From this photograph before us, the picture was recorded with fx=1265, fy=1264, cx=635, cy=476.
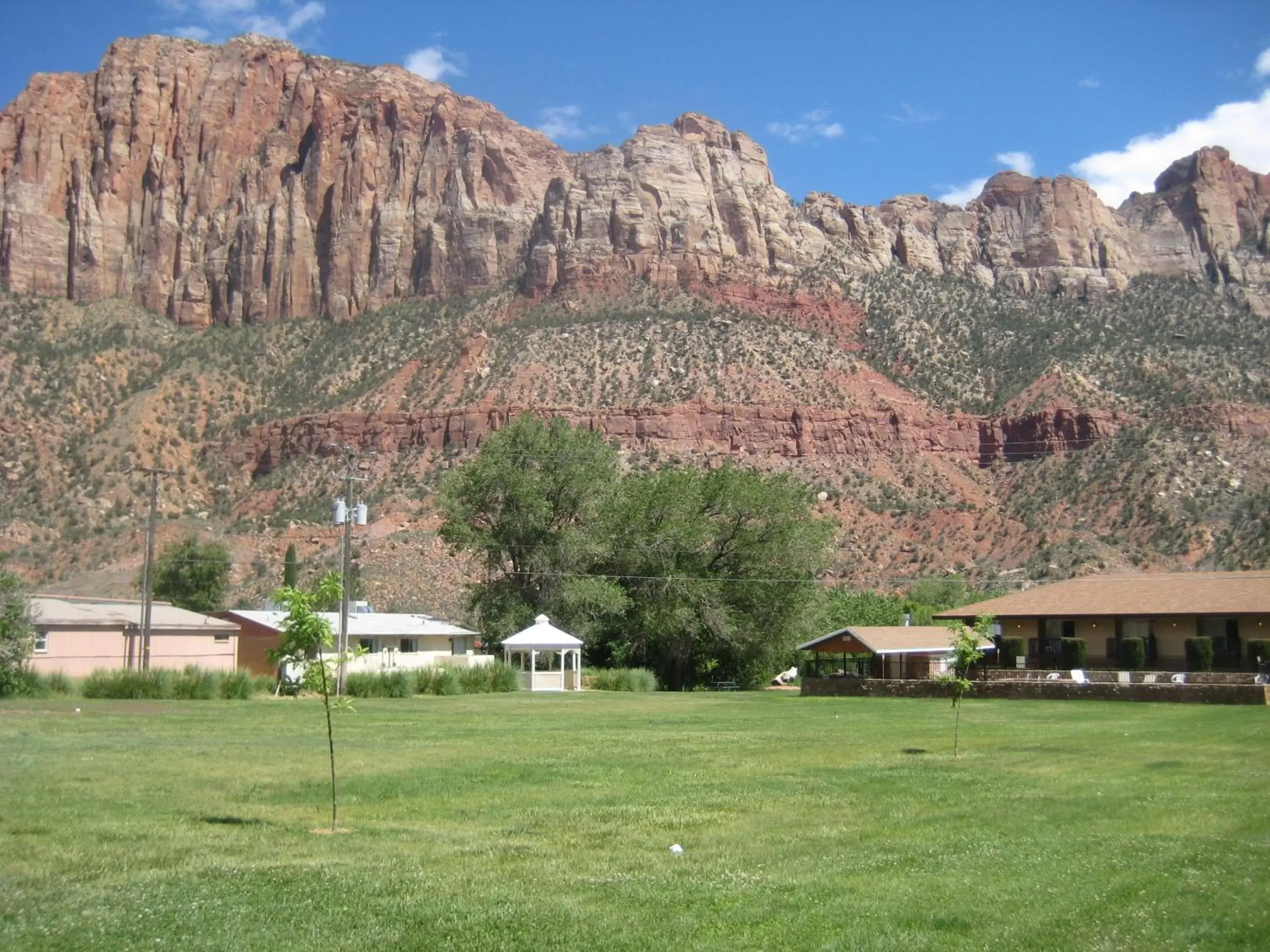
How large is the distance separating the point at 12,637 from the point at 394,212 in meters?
109

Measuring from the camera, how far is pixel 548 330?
12406 cm

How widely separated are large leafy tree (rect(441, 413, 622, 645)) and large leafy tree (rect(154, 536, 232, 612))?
2880 centimetres

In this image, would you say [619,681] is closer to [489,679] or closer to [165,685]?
[489,679]

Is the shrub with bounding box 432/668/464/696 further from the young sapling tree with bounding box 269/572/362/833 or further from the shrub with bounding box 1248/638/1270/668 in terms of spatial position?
the young sapling tree with bounding box 269/572/362/833

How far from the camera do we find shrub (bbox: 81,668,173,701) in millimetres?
43500

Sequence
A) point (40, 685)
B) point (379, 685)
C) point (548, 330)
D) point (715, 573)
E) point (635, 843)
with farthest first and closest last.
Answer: point (548, 330)
point (715, 573)
point (379, 685)
point (40, 685)
point (635, 843)

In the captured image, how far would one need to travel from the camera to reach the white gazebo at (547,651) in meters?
55.3

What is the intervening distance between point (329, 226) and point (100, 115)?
3019 centimetres

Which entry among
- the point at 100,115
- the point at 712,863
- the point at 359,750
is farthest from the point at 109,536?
the point at 712,863

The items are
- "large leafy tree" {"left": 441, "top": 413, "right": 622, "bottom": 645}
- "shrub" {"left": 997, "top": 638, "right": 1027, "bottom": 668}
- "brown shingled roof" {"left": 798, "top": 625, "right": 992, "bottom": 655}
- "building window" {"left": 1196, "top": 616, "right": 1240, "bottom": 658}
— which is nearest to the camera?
"building window" {"left": 1196, "top": 616, "right": 1240, "bottom": 658}

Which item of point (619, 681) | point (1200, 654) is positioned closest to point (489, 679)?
point (619, 681)

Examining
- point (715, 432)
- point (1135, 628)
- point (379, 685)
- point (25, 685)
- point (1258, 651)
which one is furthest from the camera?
point (715, 432)

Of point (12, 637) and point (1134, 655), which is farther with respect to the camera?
point (1134, 655)

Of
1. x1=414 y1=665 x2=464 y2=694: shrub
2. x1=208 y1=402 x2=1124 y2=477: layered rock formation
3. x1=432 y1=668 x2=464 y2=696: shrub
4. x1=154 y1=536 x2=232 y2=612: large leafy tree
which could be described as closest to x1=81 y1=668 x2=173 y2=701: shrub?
x1=414 y1=665 x2=464 y2=694: shrub
